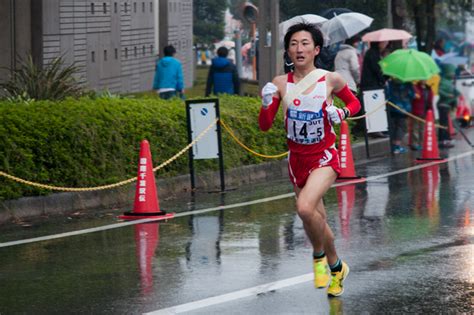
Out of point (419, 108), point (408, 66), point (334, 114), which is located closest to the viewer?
point (334, 114)

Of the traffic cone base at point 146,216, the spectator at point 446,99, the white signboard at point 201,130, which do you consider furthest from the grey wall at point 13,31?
the traffic cone base at point 146,216

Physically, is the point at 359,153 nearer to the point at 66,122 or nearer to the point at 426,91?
the point at 426,91

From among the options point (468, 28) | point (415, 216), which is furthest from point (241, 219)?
point (468, 28)

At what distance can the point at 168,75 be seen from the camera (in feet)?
72.2

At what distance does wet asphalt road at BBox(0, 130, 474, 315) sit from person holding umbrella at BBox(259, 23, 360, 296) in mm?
245

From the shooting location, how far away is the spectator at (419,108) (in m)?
22.1

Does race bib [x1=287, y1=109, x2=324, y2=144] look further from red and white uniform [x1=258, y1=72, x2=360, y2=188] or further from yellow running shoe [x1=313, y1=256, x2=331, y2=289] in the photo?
yellow running shoe [x1=313, y1=256, x2=331, y2=289]

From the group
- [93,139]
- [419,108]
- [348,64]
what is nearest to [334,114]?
[93,139]

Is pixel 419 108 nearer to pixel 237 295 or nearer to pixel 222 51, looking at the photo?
pixel 222 51

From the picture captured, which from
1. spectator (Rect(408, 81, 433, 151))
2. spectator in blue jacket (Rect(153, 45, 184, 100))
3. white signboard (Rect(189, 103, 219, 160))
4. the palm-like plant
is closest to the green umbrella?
spectator (Rect(408, 81, 433, 151))

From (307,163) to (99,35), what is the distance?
22749 millimetres

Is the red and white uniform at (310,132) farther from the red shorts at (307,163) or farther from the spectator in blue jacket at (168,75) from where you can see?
the spectator in blue jacket at (168,75)

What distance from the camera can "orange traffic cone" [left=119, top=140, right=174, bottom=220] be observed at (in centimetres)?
1344

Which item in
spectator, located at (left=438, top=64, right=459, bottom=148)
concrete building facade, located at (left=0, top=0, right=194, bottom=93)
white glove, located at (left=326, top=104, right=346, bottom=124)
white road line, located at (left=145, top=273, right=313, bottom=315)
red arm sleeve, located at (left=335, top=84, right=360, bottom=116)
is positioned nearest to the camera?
white road line, located at (left=145, top=273, right=313, bottom=315)
